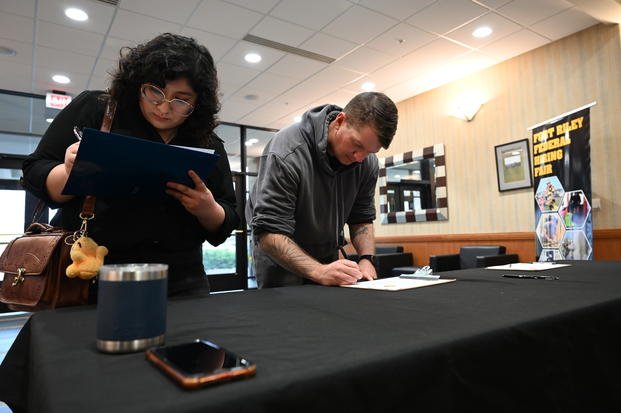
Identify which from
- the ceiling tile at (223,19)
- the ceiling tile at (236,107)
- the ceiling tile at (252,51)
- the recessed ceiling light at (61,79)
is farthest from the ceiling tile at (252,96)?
the recessed ceiling light at (61,79)

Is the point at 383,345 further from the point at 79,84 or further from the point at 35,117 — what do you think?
the point at 35,117

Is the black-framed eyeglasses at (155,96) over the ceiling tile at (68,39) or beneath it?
beneath

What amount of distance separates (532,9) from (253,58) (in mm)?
3004

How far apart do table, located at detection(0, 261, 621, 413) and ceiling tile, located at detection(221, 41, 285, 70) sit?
3998 millimetres

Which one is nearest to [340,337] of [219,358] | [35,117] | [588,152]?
[219,358]

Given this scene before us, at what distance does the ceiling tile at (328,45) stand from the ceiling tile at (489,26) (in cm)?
112

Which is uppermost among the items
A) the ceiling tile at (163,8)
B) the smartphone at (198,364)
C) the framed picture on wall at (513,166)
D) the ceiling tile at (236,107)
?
the ceiling tile at (163,8)

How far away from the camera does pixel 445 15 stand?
395cm

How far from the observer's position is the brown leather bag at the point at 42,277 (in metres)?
0.92

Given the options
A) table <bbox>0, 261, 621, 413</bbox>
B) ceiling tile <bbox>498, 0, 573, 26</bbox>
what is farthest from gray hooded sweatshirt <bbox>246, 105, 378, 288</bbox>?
ceiling tile <bbox>498, 0, 573, 26</bbox>

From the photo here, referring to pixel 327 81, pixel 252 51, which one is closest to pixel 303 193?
pixel 252 51

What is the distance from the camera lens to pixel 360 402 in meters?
0.49

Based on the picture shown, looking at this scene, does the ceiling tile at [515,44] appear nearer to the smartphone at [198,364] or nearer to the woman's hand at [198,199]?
the woman's hand at [198,199]

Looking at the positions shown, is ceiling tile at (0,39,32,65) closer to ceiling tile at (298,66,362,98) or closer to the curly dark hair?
ceiling tile at (298,66,362,98)
